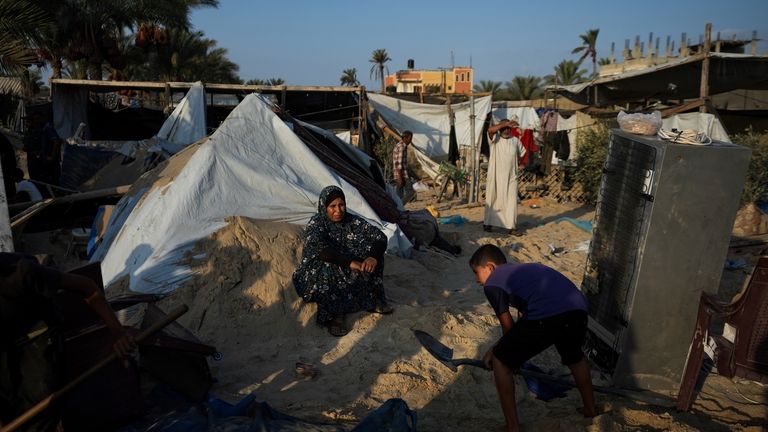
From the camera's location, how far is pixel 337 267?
4461 mm

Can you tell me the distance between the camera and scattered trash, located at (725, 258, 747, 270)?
6.55 metres

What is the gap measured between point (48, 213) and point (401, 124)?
356 inches

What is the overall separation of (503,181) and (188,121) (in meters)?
6.79

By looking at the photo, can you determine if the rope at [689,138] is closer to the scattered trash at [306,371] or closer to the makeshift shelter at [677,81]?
the scattered trash at [306,371]

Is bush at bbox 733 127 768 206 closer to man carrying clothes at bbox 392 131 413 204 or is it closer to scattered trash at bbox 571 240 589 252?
scattered trash at bbox 571 240 589 252

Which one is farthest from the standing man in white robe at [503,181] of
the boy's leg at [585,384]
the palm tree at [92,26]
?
the palm tree at [92,26]

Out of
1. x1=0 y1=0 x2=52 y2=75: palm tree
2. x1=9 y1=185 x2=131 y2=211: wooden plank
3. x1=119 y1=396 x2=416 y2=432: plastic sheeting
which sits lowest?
x1=119 y1=396 x2=416 y2=432: plastic sheeting

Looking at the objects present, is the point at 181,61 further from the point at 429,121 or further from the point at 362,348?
the point at 362,348

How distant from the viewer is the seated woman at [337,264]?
439cm

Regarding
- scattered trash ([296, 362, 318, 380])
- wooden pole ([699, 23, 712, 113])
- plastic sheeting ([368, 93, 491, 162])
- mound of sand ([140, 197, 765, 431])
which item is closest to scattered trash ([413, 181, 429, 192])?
plastic sheeting ([368, 93, 491, 162])

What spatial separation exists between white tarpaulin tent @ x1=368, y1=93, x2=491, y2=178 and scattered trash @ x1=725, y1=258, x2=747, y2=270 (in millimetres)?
8265

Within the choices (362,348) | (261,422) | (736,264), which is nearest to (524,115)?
(736,264)

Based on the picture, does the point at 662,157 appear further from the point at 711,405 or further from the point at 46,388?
the point at 46,388

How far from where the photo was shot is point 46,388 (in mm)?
2158
